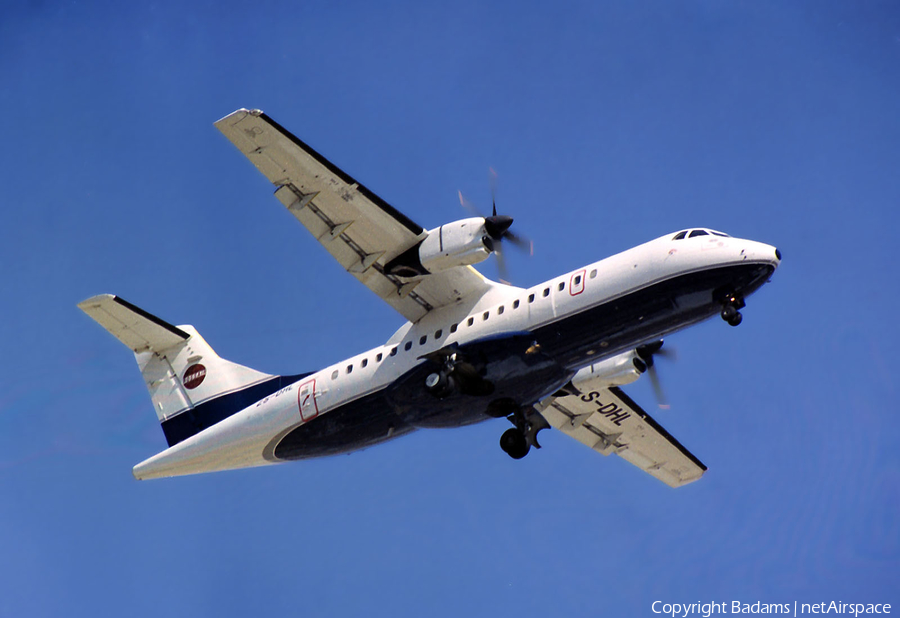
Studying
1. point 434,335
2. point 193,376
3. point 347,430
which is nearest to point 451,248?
point 434,335

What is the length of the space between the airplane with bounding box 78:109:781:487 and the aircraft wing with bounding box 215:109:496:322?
21 millimetres

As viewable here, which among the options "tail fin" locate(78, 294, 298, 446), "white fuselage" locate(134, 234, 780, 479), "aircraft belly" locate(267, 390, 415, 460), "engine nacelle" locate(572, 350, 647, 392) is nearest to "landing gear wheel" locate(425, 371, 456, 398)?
"white fuselage" locate(134, 234, 780, 479)

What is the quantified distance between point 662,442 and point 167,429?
918cm

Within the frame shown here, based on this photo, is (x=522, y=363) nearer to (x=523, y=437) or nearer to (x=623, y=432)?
(x=523, y=437)

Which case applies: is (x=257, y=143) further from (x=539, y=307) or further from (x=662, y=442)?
(x=662, y=442)

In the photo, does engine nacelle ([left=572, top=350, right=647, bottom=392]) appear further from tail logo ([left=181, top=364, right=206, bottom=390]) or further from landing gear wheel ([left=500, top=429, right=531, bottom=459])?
tail logo ([left=181, top=364, right=206, bottom=390])

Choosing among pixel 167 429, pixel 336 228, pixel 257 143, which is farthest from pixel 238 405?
pixel 257 143

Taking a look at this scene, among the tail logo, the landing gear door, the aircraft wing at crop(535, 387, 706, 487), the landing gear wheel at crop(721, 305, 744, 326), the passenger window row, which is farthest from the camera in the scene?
the tail logo

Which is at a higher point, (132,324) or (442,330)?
(132,324)

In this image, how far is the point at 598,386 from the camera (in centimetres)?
1703

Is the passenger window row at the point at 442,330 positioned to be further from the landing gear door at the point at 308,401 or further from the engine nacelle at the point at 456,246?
the engine nacelle at the point at 456,246

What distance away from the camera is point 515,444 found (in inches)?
651

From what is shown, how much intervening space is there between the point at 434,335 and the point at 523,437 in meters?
2.32

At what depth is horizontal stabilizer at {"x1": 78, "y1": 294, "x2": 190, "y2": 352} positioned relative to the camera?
56.5 ft
